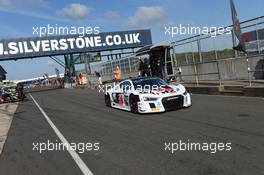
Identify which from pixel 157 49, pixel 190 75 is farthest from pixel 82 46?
pixel 190 75

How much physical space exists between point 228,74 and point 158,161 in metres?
13.5

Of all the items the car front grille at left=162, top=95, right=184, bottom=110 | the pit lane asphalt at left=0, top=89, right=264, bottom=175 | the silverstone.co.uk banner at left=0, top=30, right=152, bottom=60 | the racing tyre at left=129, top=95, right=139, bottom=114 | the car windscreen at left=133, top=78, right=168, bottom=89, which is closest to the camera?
the pit lane asphalt at left=0, top=89, right=264, bottom=175

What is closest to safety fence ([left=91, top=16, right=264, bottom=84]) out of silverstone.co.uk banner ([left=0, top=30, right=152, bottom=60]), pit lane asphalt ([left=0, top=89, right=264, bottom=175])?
pit lane asphalt ([left=0, top=89, right=264, bottom=175])

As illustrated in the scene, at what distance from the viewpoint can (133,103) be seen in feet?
43.4

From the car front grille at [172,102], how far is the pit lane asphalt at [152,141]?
224mm

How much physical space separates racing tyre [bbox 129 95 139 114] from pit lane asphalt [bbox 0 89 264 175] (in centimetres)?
30

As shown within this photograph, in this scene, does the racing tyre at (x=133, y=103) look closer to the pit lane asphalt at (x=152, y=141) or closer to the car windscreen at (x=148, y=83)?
the pit lane asphalt at (x=152, y=141)

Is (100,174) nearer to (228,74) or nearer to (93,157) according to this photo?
(93,157)

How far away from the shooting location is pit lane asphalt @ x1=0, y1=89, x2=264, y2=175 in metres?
6.05

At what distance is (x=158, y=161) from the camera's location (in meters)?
6.47

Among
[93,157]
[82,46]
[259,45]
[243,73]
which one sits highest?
[82,46]

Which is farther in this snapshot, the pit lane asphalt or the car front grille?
the car front grille

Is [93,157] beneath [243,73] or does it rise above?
beneath

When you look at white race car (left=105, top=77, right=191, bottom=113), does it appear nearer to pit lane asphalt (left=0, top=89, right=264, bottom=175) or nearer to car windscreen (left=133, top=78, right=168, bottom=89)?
car windscreen (left=133, top=78, right=168, bottom=89)
